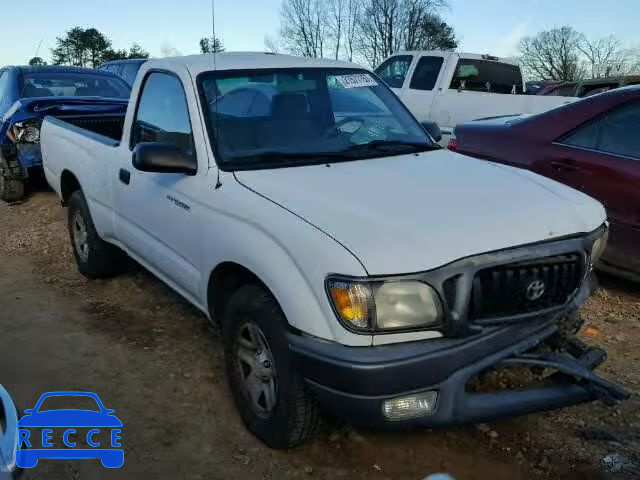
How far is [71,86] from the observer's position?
904 cm

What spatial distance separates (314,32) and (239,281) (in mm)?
30616

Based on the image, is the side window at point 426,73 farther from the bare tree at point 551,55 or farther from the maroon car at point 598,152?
the bare tree at point 551,55

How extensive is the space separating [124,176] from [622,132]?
3.51 meters

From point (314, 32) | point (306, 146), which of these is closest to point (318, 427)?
point (306, 146)

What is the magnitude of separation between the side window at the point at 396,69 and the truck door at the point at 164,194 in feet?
21.9

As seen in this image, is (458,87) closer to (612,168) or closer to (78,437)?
(612,168)

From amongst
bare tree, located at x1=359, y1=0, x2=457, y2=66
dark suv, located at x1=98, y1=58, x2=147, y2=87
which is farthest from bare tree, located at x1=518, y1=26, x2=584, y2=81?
dark suv, located at x1=98, y1=58, x2=147, y2=87

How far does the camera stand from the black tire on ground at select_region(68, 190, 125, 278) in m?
5.11

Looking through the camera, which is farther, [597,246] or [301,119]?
[301,119]

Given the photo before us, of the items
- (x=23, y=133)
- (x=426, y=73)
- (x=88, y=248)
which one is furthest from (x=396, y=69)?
(x=88, y=248)

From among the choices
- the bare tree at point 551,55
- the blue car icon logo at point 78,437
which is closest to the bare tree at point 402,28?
the bare tree at point 551,55

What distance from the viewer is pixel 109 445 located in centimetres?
310

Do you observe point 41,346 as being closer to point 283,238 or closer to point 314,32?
point 283,238

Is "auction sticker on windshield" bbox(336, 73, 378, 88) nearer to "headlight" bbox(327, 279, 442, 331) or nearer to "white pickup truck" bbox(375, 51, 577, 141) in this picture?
"headlight" bbox(327, 279, 442, 331)
